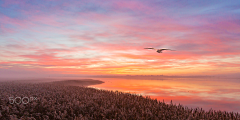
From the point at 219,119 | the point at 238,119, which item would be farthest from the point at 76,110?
the point at 238,119

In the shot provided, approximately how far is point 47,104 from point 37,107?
0.86 m

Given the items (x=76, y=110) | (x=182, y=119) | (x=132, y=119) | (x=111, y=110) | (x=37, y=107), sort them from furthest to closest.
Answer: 1. (x=37, y=107)
2. (x=76, y=110)
3. (x=111, y=110)
4. (x=132, y=119)
5. (x=182, y=119)

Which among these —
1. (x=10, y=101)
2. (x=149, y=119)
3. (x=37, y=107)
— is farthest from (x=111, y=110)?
(x=10, y=101)

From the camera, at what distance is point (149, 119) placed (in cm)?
1122

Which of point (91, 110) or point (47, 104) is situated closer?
point (91, 110)

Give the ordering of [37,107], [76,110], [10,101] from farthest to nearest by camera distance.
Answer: [10,101] < [37,107] < [76,110]

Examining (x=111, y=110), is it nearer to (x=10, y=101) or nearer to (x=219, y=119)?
(x=219, y=119)

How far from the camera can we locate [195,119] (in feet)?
35.1

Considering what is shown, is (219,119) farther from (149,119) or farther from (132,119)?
(132,119)

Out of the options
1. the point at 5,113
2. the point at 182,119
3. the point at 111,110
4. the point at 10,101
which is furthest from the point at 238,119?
the point at 10,101

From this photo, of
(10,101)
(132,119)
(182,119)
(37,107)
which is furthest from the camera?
(10,101)

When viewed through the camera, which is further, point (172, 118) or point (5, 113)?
point (5, 113)

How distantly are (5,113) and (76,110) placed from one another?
5652mm

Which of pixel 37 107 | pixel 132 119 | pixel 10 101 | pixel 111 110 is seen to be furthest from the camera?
pixel 10 101
